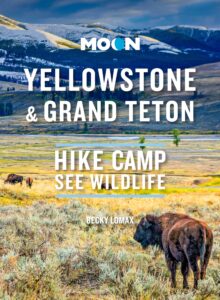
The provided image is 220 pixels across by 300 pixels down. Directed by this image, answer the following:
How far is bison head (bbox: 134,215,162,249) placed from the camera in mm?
14344

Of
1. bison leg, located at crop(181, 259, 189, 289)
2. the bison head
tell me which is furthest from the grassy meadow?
the bison head

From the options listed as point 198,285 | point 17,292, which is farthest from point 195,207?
point 17,292

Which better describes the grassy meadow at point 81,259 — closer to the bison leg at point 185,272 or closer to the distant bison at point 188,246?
the bison leg at point 185,272

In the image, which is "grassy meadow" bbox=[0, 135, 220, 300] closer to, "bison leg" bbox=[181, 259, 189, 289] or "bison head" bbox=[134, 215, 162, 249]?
"bison leg" bbox=[181, 259, 189, 289]

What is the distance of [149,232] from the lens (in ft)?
48.2

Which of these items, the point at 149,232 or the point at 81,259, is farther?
the point at 149,232

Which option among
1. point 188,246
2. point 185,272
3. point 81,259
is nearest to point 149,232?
point 81,259

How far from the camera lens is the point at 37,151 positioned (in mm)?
118438

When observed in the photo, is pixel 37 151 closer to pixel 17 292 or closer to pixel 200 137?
pixel 200 137

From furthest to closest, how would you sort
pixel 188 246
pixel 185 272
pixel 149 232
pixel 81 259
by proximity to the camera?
1. pixel 149 232
2. pixel 81 259
3. pixel 185 272
4. pixel 188 246

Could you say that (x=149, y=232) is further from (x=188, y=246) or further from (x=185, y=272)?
(x=188, y=246)

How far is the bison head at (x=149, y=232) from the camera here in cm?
1434

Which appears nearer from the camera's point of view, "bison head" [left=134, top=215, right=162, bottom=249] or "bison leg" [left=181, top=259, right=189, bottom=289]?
"bison leg" [left=181, top=259, right=189, bottom=289]

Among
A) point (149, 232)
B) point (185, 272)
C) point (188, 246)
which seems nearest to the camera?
point (188, 246)
